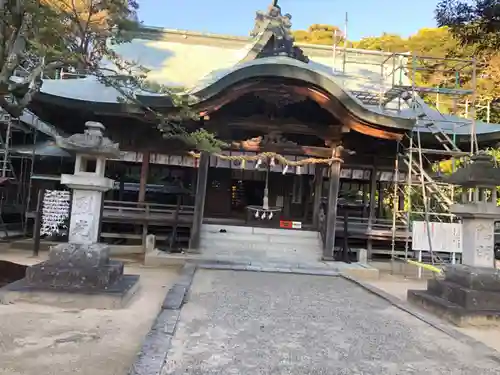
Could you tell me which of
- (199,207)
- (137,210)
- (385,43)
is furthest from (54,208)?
(385,43)

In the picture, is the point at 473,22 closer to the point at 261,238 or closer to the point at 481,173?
the point at 481,173

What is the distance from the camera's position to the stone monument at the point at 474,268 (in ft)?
19.6

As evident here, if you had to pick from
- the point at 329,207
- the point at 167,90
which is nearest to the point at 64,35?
the point at 167,90

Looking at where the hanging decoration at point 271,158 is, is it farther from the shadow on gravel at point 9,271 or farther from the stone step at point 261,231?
the shadow on gravel at point 9,271

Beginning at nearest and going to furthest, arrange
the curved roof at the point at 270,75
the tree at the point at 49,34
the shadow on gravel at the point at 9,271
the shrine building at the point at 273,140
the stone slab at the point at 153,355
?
the stone slab at the point at 153,355
the tree at the point at 49,34
the shadow on gravel at the point at 9,271
the curved roof at the point at 270,75
the shrine building at the point at 273,140

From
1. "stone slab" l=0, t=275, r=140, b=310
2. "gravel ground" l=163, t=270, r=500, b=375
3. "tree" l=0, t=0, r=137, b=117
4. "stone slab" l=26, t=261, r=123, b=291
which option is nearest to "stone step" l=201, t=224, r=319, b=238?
"gravel ground" l=163, t=270, r=500, b=375

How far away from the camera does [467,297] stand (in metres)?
5.98

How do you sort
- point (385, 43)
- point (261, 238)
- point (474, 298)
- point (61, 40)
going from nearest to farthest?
1. point (474, 298)
2. point (61, 40)
3. point (261, 238)
4. point (385, 43)

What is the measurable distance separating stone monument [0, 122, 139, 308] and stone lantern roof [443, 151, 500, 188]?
562cm

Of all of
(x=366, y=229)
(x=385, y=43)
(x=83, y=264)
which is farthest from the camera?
(x=385, y=43)

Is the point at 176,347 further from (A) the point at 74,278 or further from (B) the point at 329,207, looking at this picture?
(B) the point at 329,207

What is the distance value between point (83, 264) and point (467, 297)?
18.7 feet

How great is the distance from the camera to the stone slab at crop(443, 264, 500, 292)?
243 inches

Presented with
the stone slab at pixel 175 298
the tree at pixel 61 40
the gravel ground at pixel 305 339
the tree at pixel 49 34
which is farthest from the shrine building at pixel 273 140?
the gravel ground at pixel 305 339
